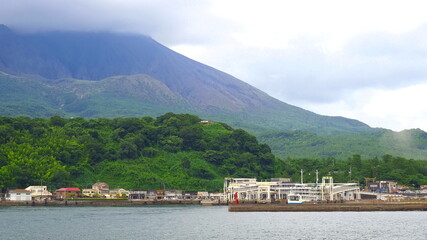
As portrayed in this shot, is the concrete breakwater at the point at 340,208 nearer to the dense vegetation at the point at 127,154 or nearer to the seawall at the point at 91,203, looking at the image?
the seawall at the point at 91,203

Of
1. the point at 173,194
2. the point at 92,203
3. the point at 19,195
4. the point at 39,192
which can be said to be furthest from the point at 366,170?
the point at 19,195

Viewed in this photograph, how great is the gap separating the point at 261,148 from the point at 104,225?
91301 mm

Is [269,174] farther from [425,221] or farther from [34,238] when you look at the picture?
[34,238]

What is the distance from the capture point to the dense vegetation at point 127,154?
11812 centimetres

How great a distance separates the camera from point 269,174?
140m

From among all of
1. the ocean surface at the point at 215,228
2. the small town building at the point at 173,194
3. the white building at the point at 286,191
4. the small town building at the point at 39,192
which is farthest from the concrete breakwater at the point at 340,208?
the small town building at the point at 39,192

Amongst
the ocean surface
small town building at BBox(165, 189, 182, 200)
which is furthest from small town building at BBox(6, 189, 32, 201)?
the ocean surface

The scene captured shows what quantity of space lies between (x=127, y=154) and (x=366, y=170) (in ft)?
170

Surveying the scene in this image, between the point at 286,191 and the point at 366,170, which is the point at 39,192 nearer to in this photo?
the point at 286,191

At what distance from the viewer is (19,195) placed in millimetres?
103938

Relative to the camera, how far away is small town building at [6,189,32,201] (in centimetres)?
10362

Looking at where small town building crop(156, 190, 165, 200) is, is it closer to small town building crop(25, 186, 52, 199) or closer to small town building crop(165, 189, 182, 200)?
small town building crop(165, 189, 182, 200)

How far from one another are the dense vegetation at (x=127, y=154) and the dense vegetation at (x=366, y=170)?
6.88 m

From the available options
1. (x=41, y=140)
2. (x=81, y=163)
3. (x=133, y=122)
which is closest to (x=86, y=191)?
(x=81, y=163)
